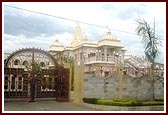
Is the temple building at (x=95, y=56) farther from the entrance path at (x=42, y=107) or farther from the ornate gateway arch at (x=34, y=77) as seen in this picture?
the entrance path at (x=42, y=107)

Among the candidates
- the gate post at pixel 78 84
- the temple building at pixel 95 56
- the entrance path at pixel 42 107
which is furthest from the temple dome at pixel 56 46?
the entrance path at pixel 42 107

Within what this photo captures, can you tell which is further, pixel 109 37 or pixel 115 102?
pixel 109 37

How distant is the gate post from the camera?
468 inches

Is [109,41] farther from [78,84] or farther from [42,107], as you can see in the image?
[42,107]

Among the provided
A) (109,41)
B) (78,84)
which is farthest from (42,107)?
(109,41)

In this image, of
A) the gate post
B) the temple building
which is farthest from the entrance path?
the temple building

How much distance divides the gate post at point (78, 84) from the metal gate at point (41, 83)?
939mm

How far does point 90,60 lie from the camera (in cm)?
2167

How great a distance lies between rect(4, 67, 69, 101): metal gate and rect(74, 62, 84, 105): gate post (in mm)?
939

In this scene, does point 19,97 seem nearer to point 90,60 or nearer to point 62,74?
point 62,74

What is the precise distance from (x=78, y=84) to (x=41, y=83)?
204cm

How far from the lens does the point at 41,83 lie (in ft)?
43.6

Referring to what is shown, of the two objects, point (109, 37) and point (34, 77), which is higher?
point (109, 37)

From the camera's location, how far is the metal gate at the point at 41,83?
42.7 ft
